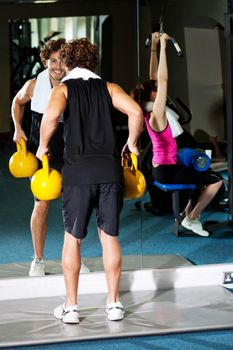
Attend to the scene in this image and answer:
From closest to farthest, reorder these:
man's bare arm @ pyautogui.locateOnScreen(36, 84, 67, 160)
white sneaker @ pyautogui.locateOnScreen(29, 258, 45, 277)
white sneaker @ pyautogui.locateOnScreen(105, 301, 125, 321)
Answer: man's bare arm @ pyautogui.locateOnScreen(36, 84, 67, 160) → white sneaker @ pyautogui.locateOnScreen(105, 301, 125, 321) → white sneaker @ pyautogui.locateOnScreen(29, 258, 45, 277)

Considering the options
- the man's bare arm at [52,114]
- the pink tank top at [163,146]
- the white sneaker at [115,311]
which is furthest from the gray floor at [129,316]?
the man's bare arm at [52,114]

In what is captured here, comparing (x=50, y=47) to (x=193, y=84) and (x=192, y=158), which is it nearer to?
(x=193, y=84)

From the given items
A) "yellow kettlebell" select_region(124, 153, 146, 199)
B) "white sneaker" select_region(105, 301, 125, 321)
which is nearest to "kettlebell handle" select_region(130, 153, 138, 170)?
"yellow kettlebell" select_region(124, 153, 146, 199)

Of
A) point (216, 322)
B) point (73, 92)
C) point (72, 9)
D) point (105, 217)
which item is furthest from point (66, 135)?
point (216, 322)

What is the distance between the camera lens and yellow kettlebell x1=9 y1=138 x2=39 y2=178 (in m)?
4.31

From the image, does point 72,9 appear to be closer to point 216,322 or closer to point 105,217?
point 105,217

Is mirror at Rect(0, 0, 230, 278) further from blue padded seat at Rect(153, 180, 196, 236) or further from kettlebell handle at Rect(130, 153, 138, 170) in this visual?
kettlebell handle at Rect(130, 153, 138, 170)

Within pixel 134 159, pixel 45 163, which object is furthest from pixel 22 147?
pixel 134 159

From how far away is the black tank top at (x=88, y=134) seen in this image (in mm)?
3861

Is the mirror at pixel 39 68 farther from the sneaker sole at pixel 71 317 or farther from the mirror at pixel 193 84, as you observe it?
the sneaker sole at pixel 71 317

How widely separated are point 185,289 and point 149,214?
1.67 ft

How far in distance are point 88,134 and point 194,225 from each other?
1235mm

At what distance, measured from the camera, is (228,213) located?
486cm

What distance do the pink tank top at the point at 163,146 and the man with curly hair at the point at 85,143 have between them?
2.02ft
